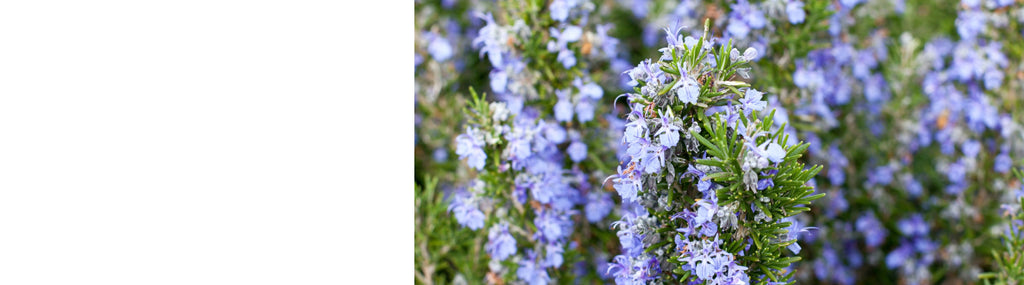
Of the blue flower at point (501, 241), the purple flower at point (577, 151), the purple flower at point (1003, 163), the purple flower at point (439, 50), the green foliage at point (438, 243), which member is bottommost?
the blue flower at point (501, 241)

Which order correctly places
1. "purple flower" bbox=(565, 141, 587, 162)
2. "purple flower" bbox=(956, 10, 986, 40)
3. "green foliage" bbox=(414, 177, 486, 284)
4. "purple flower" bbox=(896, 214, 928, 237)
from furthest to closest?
1. "purple flower" bbox=(896, 214, 928, 237)
2. "purple flower" bbox=(956, 10, 986, 40)
3. "green foliage" bbox=(414, 177, 486, 284)
4. "purple flower" bbox=(565, 141, 587, 162)

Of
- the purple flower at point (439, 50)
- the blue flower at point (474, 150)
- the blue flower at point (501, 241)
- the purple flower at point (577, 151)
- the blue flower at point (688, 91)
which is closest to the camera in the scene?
the blue flower at point (688, 91)

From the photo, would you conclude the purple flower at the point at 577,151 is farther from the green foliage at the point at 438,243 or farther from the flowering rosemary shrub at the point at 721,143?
the green foliage at the point at 438,243

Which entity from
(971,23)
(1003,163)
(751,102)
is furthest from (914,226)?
(751,102)

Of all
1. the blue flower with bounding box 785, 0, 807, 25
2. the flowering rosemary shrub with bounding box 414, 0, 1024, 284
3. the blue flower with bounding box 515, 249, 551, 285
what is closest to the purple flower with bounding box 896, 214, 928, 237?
the flowering rosemary shrub with bounding box 414, 0, 1024, 284

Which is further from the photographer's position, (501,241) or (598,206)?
(598,206)

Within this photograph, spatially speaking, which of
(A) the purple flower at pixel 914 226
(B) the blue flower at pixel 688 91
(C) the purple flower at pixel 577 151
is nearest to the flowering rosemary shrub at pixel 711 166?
(B) the blue flower at pixel 688 91

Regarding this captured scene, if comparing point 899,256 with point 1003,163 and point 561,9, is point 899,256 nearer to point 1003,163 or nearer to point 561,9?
point 1003,163

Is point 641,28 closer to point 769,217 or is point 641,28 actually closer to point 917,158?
point 917,158

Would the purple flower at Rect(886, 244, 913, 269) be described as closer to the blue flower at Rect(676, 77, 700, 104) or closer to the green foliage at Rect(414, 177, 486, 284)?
the green foliage at Rect(414, 177, 486, 284)
